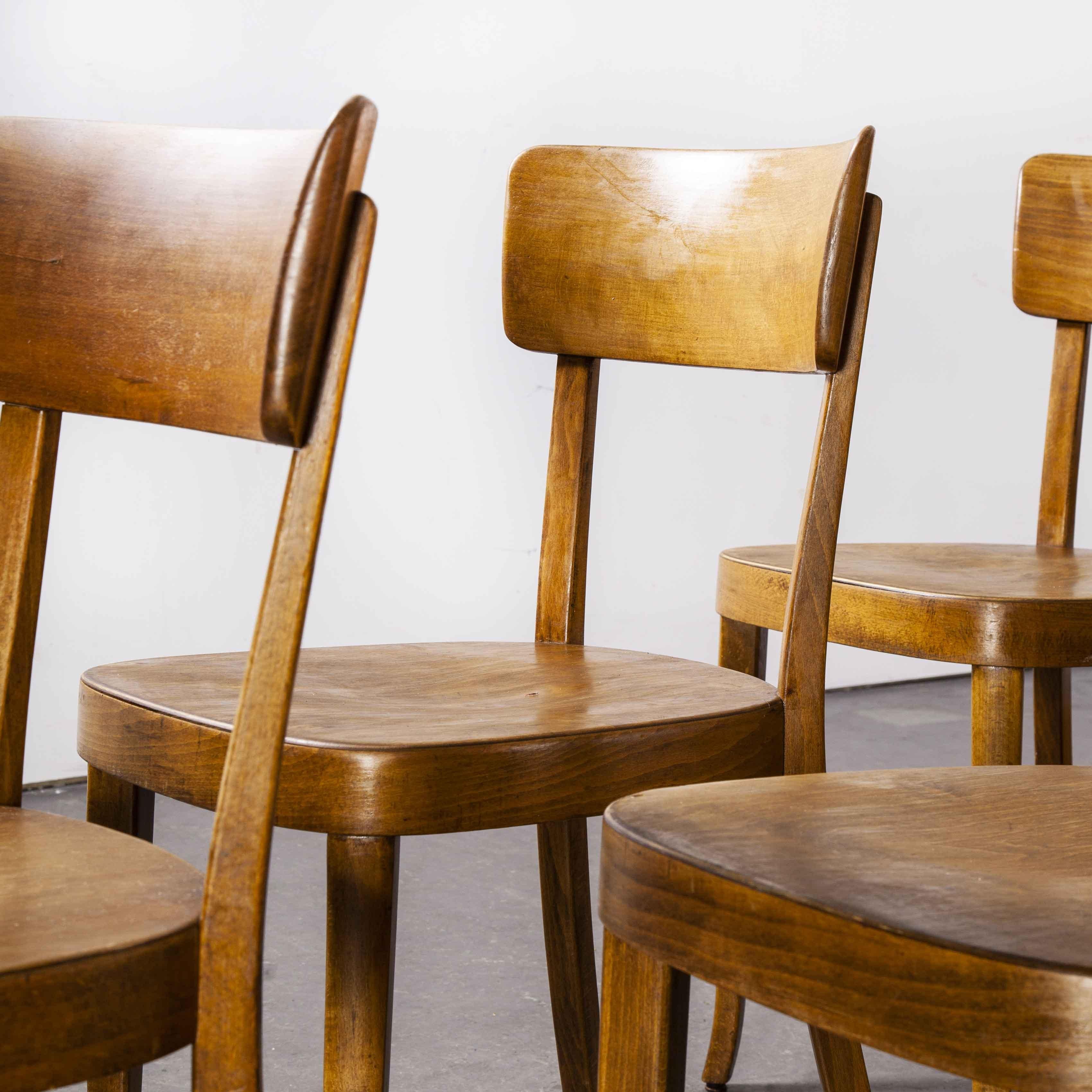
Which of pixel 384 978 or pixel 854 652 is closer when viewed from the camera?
pixel 384 978

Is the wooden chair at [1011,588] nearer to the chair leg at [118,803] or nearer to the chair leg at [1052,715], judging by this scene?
the chair leg at [1052,715]

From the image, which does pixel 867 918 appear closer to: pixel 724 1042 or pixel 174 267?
pixel 174 267

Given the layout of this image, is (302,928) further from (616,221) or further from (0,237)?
(0,237)

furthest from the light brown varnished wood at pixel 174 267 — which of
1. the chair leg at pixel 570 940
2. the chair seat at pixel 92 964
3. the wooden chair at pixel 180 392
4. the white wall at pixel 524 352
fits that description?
the white wall at pixel 524 352

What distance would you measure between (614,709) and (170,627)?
152cm

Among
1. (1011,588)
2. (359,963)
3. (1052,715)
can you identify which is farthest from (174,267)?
(1052,715)

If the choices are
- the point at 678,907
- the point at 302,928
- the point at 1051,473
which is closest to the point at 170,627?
the point at 302,928

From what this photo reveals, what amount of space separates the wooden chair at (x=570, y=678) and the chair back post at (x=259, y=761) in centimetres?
19

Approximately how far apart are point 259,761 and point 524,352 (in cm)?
205

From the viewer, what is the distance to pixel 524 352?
2596 mm

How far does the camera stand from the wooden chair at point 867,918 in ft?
1.48

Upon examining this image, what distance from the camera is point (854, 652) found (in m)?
3.21

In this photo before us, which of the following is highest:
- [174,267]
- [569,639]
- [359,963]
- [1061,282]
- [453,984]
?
[1061,282]

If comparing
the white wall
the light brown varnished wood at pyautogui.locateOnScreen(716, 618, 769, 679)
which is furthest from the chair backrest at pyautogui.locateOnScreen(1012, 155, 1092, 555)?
the white wall
